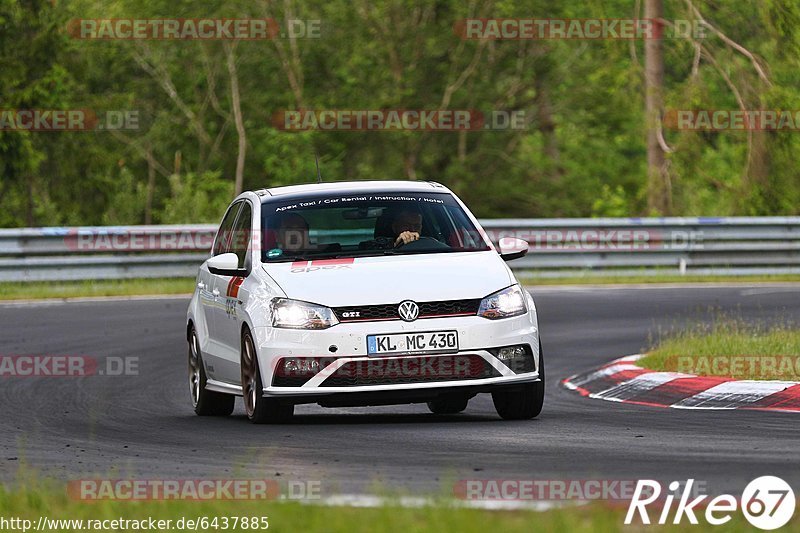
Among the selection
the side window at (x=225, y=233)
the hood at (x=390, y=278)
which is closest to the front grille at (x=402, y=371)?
the hood at (x=390, y=278)

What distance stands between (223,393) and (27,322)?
8460mm

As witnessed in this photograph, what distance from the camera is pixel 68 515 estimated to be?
6.61 m

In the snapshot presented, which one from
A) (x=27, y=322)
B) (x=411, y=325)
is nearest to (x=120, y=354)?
(x=27, y=322)

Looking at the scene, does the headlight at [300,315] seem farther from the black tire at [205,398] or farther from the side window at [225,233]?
the side window at [225,233]

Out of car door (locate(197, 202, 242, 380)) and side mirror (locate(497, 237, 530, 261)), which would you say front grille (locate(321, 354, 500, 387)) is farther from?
car door (locate(197, 202, 242, 380))

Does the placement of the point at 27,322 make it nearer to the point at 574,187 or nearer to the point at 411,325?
the point at 411,325

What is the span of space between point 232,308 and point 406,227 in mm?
1329

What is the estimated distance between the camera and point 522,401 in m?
10.7

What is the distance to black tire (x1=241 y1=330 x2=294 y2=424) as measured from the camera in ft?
34.5

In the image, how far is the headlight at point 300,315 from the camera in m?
10.2

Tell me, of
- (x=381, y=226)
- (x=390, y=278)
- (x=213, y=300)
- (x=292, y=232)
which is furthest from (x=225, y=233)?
(x=390, y=278)

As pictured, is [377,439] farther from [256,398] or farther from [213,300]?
[213,300]

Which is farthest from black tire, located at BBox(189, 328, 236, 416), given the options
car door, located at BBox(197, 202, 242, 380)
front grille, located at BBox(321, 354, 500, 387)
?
front grille, located at BBox(321, 354, 500, 387)

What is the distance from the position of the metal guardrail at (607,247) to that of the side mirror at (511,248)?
13953 millimetres
